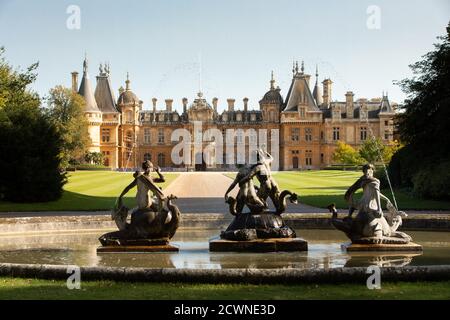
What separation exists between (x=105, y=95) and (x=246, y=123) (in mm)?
19150

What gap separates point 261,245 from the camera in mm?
10016

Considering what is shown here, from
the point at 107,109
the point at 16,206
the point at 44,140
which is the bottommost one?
the point at 16,206

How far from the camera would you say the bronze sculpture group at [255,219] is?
32.6ft

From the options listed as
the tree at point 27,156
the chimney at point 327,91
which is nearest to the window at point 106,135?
the chimney at point 327,91

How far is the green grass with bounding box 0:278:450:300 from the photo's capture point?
6523 millimetres

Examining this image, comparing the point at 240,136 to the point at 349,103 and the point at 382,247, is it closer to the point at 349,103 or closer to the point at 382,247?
the point at 349,103

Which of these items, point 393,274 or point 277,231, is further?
point 277,231

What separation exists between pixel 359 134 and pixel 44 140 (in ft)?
199

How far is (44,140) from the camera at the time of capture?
87.1 ft

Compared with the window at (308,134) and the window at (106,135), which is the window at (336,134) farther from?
the window at (106,135)

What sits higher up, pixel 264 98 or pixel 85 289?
pixel 264 98

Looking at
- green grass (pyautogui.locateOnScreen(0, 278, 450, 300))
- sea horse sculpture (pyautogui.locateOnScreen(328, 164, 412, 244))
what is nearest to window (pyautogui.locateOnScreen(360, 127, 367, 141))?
sea horse sculpture (pyautogui.locateOnScreen(328, 164, 412, 244))
